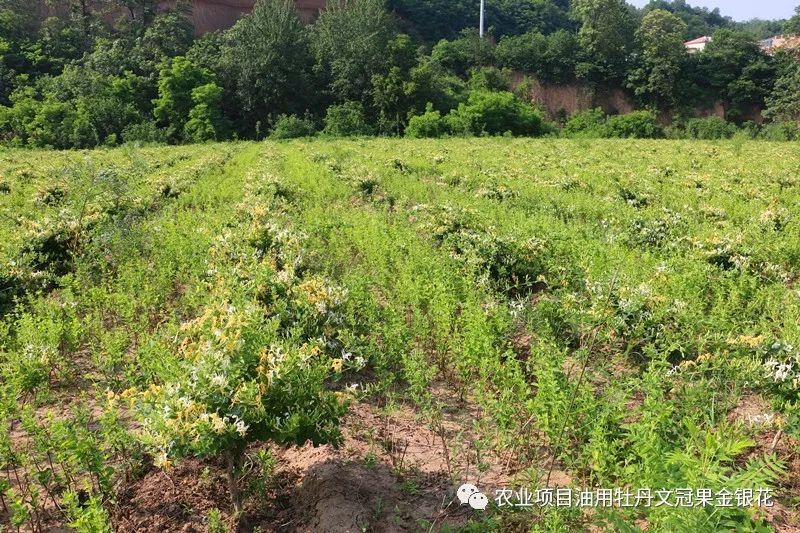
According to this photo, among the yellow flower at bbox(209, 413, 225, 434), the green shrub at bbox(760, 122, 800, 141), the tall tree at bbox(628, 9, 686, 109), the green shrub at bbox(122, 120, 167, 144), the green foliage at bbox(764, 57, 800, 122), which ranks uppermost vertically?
the tall tree at bbox(628, 9, 686, 109)

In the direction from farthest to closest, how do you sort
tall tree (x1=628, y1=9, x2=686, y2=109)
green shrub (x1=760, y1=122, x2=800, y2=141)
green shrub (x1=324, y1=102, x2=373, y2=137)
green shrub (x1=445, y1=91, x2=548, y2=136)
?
tall tree (x1=628, y1=9, x2=686, y2=109) → green shrub (x1=445, y1=91, x2=548, y2=136) → green shrub (x1=324, y1=102, x2=373, y2=137) → green shrub (x1=760, y1=122, x2=800, y2=141)

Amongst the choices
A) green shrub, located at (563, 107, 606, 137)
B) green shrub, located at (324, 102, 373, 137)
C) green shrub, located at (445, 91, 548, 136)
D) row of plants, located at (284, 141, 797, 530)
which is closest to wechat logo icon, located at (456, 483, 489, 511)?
row of plants, located at (284, 141, 797, 530)

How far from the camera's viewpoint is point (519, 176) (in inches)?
562

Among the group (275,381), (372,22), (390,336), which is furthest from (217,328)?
(372,22)

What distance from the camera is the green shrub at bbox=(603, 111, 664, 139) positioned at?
40.4m

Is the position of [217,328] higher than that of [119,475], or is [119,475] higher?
[217,328]

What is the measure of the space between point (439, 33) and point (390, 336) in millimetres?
73200

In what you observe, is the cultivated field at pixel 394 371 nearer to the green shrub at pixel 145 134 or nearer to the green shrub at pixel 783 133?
the green shrub at pixel 145 134

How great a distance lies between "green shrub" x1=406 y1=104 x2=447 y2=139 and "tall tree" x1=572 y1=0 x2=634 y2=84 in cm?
2604

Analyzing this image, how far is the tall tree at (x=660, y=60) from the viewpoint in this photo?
53.2m

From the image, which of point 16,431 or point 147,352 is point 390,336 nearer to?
point 147,352

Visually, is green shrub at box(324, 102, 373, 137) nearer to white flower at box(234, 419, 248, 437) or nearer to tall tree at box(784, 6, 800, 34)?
white flower at box(234, 419, 248, 437)

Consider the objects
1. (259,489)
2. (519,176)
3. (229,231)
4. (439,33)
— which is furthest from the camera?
(439,33)

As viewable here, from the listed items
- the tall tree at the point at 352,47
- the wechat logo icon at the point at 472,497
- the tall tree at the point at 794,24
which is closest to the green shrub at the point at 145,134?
the tall tree at the point at 352,47
